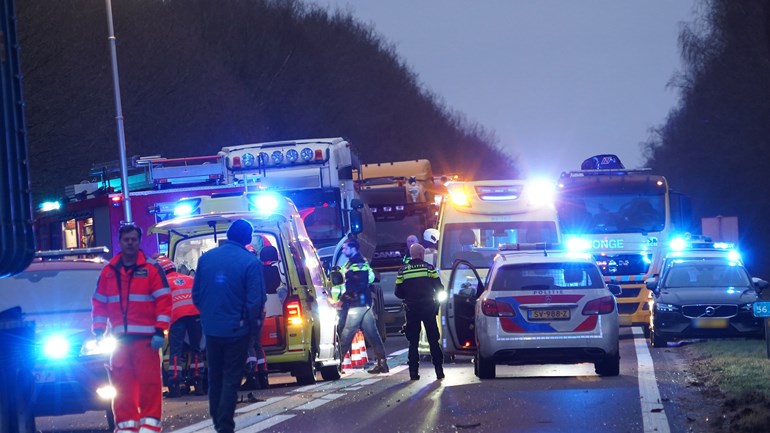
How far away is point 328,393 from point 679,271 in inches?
458

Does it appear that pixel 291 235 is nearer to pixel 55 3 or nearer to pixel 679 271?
pixel 679 271

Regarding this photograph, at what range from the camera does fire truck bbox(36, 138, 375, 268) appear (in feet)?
88.2

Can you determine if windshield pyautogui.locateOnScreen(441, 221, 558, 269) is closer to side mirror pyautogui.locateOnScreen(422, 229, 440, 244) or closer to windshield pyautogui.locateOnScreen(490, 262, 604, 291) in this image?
side mirror pyautogui.locateOnScreen(422, 229, 440, 244)

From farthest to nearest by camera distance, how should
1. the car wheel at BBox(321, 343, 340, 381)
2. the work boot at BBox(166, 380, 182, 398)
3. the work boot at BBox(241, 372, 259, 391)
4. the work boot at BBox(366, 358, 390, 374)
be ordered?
the work boot at BBox(366, 358, 390, 374)
the car wheel at BBox(321, 343, 340, 381)
the work boot at BBox(241, 372, 259, 391)
the work boot at BBox(166, 380, 182, 398)

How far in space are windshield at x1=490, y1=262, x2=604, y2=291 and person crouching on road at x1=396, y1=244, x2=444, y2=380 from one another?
2.51 feet

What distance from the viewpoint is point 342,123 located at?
87.8 metres

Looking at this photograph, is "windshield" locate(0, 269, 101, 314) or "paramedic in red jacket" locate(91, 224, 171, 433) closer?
"paramedic in red jacket" locate(91, 224, 171, 433)

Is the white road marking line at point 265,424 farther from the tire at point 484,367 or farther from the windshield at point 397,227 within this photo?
the windshield at point 397,227

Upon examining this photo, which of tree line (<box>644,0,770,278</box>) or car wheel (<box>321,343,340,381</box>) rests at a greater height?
tree line (<box>644,0,770,278</box>)

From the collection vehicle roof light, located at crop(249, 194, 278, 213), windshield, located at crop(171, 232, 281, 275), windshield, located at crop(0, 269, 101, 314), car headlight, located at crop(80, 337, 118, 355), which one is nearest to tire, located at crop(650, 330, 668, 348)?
vehicle roof light, located at crop(249, 194, 278, 213)

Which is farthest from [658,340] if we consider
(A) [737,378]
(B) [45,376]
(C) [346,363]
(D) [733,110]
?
(D) [733,110]

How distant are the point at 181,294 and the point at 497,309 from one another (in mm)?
3742

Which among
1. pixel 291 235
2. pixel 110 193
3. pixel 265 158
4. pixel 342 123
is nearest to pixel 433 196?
pixel 265 158

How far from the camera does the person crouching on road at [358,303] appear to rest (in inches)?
803
